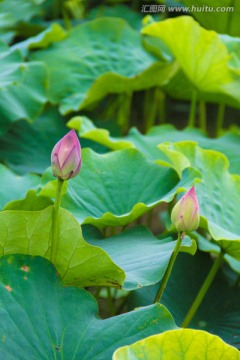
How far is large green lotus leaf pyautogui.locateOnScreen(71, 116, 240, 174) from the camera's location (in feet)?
5.61

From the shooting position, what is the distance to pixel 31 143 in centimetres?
203

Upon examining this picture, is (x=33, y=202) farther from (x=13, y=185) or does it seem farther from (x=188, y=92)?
(x=188, y=92)

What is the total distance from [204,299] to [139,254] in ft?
1.25

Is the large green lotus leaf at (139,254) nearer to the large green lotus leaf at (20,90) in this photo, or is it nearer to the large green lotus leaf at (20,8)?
the large green lotus leaf at (20,90)

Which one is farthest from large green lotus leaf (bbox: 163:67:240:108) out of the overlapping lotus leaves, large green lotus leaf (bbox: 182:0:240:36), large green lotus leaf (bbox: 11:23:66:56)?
the overlapping lotus leaves

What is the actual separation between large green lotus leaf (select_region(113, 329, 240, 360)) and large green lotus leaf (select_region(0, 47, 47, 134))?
3.00 feet

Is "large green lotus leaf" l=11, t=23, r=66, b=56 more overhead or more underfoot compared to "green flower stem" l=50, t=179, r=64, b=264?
more underfoot

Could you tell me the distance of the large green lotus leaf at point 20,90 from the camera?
5.75ft

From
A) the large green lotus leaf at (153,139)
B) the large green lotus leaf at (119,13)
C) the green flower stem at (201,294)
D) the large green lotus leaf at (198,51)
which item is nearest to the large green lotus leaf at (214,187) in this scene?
the green flower stem at (201,294)

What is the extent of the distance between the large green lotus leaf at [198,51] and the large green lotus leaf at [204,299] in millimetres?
523

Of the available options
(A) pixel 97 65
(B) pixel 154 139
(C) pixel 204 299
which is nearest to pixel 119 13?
(A) pixel 97 65

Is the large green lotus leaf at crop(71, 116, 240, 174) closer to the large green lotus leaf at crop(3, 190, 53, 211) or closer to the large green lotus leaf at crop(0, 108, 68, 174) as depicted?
the large green lotus leaf at crop(0, 108, 68, 174)

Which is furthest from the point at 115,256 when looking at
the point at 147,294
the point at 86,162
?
the point at 86,162

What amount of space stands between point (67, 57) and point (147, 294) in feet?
3.11
